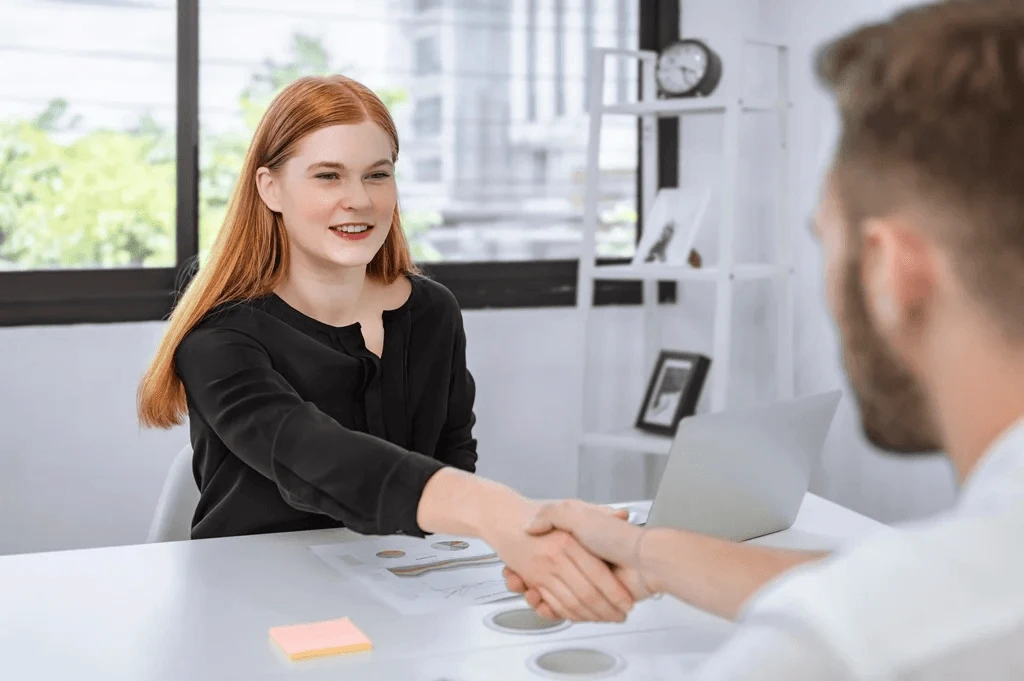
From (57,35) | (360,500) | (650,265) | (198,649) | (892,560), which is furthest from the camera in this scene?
(650,265)

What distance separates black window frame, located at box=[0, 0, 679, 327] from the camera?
9.23 ft

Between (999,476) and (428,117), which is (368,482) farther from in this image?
(428,117)

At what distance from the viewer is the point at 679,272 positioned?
2.97m

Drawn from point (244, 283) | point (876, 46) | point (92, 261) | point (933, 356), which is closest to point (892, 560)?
point (933, 356)

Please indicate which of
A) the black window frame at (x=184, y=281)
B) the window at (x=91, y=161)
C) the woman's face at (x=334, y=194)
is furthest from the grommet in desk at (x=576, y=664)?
the window at (x=91, y=161)

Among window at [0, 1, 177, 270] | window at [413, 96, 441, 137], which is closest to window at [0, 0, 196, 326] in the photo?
window at [0, 1, 177, 270]

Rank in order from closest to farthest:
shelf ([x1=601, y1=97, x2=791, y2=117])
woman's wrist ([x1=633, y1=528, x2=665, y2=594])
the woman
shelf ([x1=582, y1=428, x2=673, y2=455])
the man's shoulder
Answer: the man's shoulder
woman's wrist ([x1=633, y1=528, x2=665, y2=594])
the woman
shelf ([x1=601, y1=97, x2=791, y2=117])
shelf ([x1=582, y1=428, x2=673, y2=455])

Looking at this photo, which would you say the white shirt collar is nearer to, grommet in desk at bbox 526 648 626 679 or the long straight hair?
grommet in desk at bbox 526 648 626 679

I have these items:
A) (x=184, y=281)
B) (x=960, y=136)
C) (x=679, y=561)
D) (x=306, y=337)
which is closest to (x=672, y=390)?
(x=184, y=281)

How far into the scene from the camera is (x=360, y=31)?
3168 millimetres

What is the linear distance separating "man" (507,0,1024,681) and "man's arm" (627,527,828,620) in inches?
15.1

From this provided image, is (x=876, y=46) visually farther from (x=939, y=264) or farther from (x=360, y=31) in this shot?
(x=360, y=31)

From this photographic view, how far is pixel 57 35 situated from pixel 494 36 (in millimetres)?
1192

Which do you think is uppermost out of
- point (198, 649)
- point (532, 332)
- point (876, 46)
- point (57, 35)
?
point (57, 35)
